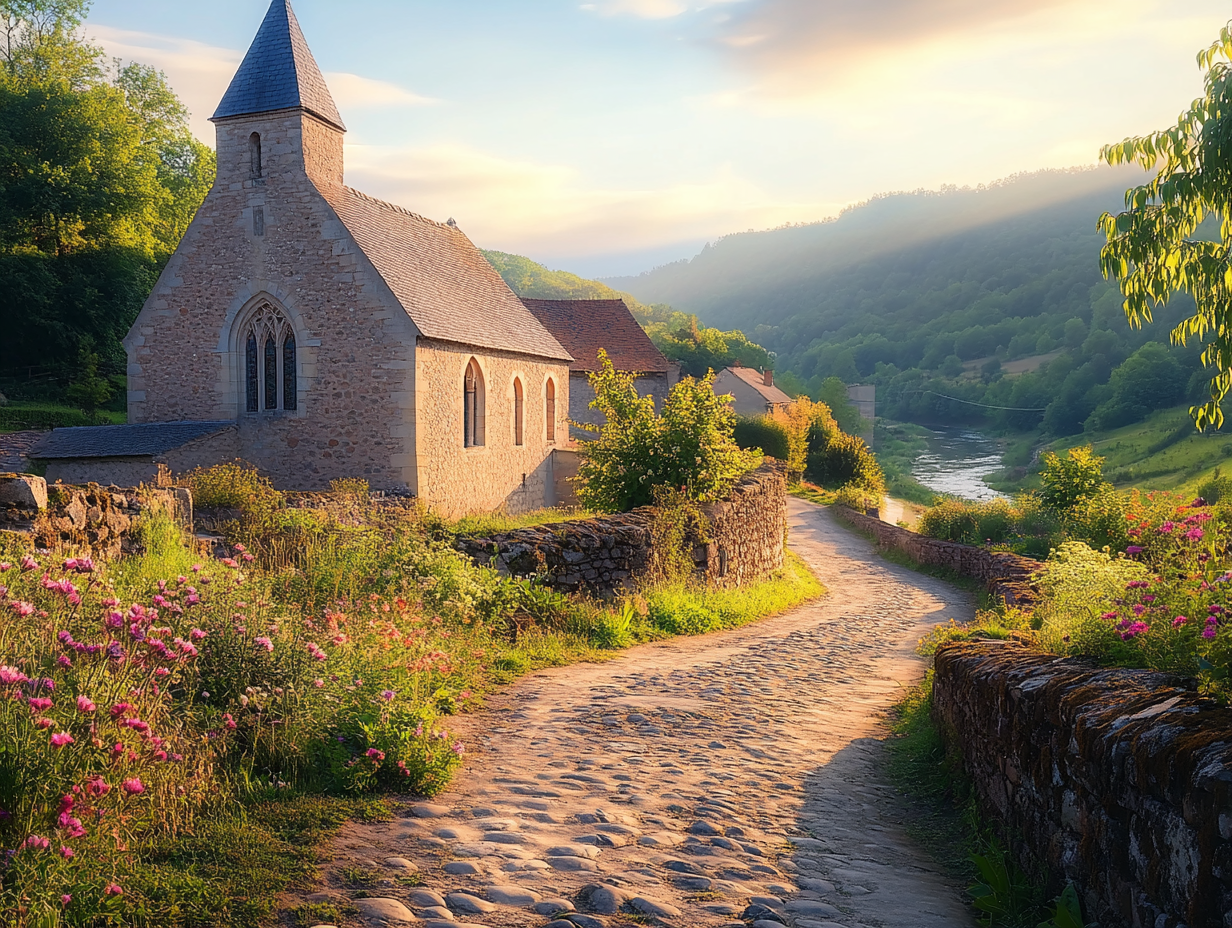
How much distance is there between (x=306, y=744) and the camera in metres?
4.55

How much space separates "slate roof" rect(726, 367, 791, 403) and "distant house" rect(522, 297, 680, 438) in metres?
10.2

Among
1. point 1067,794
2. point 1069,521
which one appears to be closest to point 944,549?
point 1069,521

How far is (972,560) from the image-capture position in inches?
808

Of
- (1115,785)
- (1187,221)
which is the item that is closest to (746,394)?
(1187,221)

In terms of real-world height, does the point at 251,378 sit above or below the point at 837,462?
above

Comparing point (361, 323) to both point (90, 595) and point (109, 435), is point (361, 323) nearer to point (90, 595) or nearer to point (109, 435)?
point (109, 435)

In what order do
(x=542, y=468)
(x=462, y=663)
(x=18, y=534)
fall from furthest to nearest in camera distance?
(x=542, y=468)
(x=462, y=663)
(x=18, y=534)

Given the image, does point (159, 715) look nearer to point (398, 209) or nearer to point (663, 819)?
point (663, 819)

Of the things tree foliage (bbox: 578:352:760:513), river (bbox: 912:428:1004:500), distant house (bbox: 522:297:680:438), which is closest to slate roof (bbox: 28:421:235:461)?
tree foliage (bbox: 578:352:760:513)

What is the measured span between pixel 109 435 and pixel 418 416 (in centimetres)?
712

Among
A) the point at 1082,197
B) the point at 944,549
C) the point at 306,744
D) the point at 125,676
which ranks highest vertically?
the point at 1082,197

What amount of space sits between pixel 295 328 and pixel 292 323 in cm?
19

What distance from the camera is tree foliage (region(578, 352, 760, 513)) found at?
48.7ft

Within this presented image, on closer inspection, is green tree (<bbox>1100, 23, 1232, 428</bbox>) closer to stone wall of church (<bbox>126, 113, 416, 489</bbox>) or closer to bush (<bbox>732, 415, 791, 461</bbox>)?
stone wall of church (<bbox>126, 113, 416, 489</bbox>)
